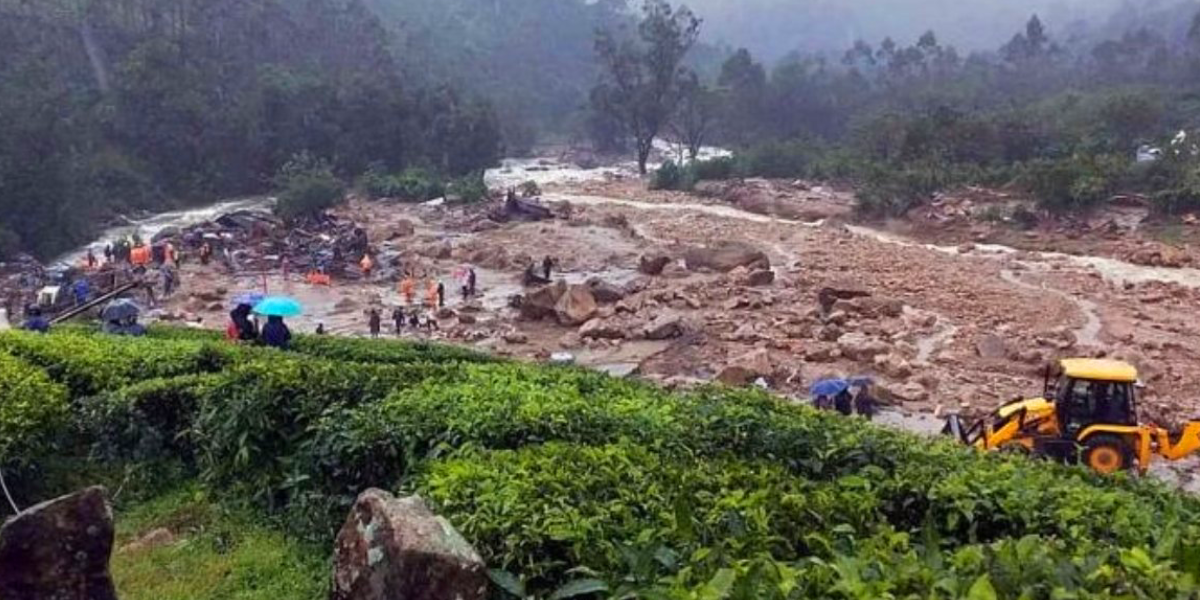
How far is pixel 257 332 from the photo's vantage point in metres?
13.4

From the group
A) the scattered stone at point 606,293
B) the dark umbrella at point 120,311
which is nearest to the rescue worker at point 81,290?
the dark umbrella at point 120,311

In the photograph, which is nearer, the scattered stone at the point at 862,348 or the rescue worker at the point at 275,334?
the rescue worker at the point at 275,334

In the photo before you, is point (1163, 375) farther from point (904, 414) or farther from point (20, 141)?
point (20, 141)

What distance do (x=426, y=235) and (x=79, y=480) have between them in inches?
1202

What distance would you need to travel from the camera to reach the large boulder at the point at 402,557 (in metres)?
3.91

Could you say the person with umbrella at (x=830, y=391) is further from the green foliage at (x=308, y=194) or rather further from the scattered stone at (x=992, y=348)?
the green foliage at (x=308, y=194)

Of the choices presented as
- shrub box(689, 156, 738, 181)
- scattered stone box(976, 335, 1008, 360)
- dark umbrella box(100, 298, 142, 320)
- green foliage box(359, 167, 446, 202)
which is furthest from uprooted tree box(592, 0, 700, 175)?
dark umbrella box(100, 298, 142, 320)

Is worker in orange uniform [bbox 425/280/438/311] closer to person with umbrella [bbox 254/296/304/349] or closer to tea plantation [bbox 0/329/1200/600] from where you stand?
person with umbrella [bbox 254/296/304/349]

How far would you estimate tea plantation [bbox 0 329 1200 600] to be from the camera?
144 inches

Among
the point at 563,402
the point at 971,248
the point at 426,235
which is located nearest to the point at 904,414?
the point at 563,402

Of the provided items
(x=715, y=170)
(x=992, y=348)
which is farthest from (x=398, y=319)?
(x=715, y=170)

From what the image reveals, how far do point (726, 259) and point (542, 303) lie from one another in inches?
267

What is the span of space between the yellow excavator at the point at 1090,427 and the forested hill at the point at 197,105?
3585 centimetres

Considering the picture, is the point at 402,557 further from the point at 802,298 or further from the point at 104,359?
the point at 802,298
